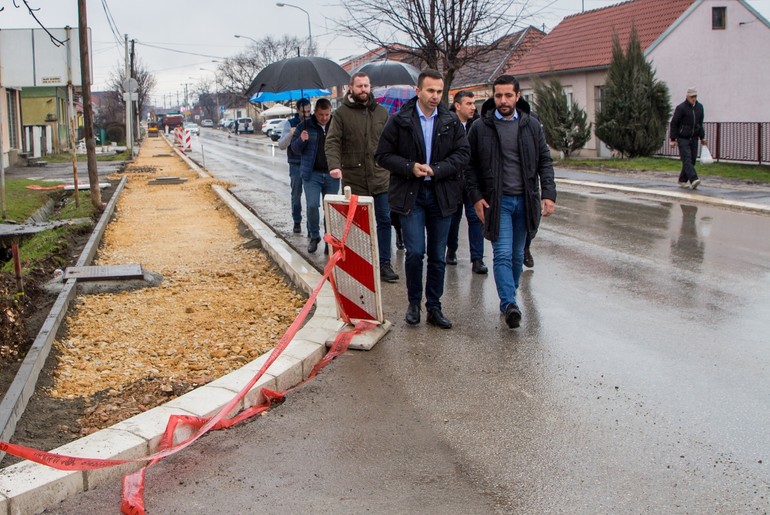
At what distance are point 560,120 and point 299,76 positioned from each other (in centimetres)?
1833

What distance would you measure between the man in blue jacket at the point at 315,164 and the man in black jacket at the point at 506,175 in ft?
12.2

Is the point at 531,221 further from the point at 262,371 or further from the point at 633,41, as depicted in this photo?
the point at 633,41

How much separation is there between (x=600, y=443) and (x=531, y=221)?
2789 millimetres

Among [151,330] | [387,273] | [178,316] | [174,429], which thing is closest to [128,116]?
[387,273]

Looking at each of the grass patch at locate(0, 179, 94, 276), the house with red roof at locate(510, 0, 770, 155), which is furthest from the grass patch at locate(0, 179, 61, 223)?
the house with red roof at locate(510, 0, 770, 155)

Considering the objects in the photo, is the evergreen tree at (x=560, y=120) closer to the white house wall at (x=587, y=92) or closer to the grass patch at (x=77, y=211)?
the white house wall at (x=587, y=92)

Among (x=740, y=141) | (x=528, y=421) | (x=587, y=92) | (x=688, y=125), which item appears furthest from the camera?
(x=587, y=92)

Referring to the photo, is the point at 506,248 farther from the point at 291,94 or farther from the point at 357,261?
the point at 291,94

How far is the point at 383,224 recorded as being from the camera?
8906 mm

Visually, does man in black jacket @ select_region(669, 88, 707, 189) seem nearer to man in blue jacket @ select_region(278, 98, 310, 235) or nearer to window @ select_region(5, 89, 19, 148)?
man in blue jacket @ select_region(278, 98, 310, 235)

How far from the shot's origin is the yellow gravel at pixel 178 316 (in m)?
5.99

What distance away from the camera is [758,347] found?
607 centimetres

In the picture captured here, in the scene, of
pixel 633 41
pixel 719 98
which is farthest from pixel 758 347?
pixel 719 98

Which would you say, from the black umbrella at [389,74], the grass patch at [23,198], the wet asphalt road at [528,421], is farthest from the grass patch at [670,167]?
the grass patch at [23,198]
